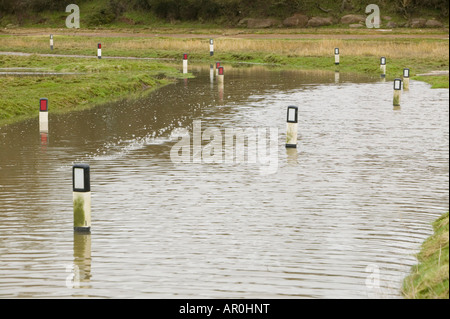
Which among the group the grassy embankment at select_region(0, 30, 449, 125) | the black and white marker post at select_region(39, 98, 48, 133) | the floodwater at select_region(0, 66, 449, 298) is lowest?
the floodwater at select_region(0, 66, 449, 298)

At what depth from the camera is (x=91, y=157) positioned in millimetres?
15961

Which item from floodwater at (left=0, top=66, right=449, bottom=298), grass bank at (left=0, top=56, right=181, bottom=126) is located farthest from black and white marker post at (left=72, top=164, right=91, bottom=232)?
grass bank at (left=0, top=56, right=181, bottom=126)

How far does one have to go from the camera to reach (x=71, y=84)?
30094 mm

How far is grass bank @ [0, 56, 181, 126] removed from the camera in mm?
24453

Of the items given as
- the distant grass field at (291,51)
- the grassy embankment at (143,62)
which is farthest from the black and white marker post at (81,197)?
the distant grass field at (291,51)

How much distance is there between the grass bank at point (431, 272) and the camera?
6922 mm

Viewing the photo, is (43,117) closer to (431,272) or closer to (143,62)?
(431,272)

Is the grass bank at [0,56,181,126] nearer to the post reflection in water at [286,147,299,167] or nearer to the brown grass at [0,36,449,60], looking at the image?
the post reflection in water at [286,147,299,167]

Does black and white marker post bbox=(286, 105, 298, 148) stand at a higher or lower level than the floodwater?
higher

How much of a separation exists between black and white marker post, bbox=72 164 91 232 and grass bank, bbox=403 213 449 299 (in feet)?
13.6
